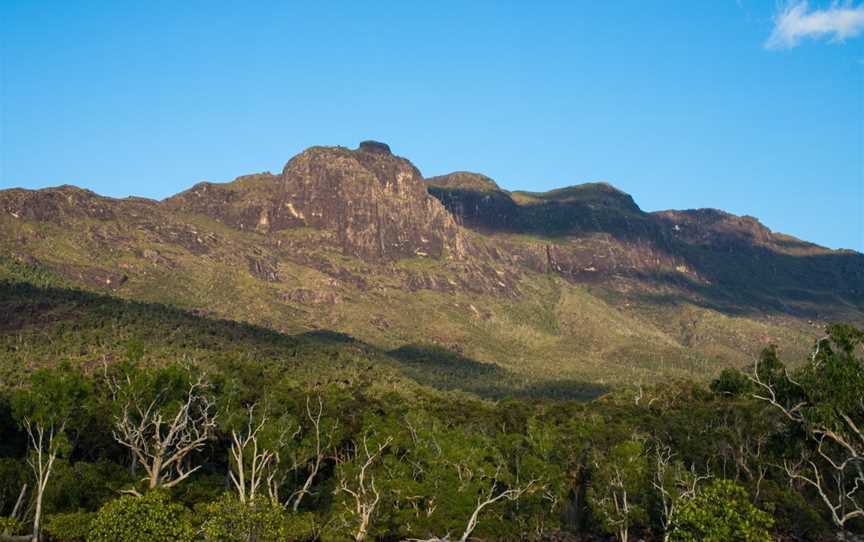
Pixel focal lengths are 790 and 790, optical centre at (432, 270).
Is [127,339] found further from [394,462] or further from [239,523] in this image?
[239,523]

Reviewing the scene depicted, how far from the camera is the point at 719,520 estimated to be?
125 feet

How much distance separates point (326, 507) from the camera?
82.4m

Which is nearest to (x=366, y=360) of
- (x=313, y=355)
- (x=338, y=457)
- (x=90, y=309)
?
(x=313, y=355)

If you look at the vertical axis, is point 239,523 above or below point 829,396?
below

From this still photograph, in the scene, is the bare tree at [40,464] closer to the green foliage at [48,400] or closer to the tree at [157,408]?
the green foliage at [48,400]

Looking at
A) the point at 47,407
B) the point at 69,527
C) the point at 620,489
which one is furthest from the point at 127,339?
the point at 620,489

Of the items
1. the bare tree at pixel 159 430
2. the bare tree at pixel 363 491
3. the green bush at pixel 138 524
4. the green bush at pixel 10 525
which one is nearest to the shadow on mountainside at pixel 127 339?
the bare tree at pixel 159 430

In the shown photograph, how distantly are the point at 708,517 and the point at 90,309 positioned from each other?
530ft

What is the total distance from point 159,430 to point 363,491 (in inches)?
917

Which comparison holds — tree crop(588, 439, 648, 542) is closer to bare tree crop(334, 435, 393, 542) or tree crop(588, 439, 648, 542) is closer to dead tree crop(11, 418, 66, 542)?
bare tree crop(334, 435, 393, 542)

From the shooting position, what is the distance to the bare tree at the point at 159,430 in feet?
211

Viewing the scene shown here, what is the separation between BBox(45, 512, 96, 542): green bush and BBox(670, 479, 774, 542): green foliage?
42.9 m

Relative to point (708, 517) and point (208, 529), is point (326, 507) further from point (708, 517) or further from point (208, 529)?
point (708, 517)

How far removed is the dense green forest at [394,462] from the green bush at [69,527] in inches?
5.2
